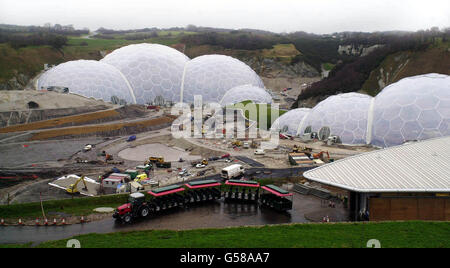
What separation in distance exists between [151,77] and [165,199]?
146 feet

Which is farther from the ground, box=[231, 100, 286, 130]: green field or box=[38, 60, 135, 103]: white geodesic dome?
box=[38, 60, 135, 103]: white geodesic dome

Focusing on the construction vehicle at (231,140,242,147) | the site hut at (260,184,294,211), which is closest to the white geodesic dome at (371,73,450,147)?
the construction vehicle at (231,140,242,147)

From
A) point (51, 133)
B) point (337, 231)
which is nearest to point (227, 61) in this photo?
point (51, 133)

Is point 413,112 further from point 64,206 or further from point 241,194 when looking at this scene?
point 64,206

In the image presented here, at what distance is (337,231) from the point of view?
528 inches

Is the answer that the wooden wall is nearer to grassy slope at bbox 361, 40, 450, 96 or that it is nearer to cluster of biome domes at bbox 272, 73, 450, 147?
cluster of biome domes at bbox 272, 73, 450, 147

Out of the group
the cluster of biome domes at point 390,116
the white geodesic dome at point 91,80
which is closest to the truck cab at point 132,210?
the cluster of biome domes at point 390,116

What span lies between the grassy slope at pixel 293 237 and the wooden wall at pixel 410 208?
230 cm

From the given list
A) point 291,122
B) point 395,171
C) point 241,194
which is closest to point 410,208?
point 395,171

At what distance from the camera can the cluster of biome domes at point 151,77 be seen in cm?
5462

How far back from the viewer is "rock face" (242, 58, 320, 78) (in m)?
96.5

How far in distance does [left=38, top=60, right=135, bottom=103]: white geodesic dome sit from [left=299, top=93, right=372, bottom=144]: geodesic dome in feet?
99.5

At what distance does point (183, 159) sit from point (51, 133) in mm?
15688

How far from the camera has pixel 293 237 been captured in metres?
12.7
